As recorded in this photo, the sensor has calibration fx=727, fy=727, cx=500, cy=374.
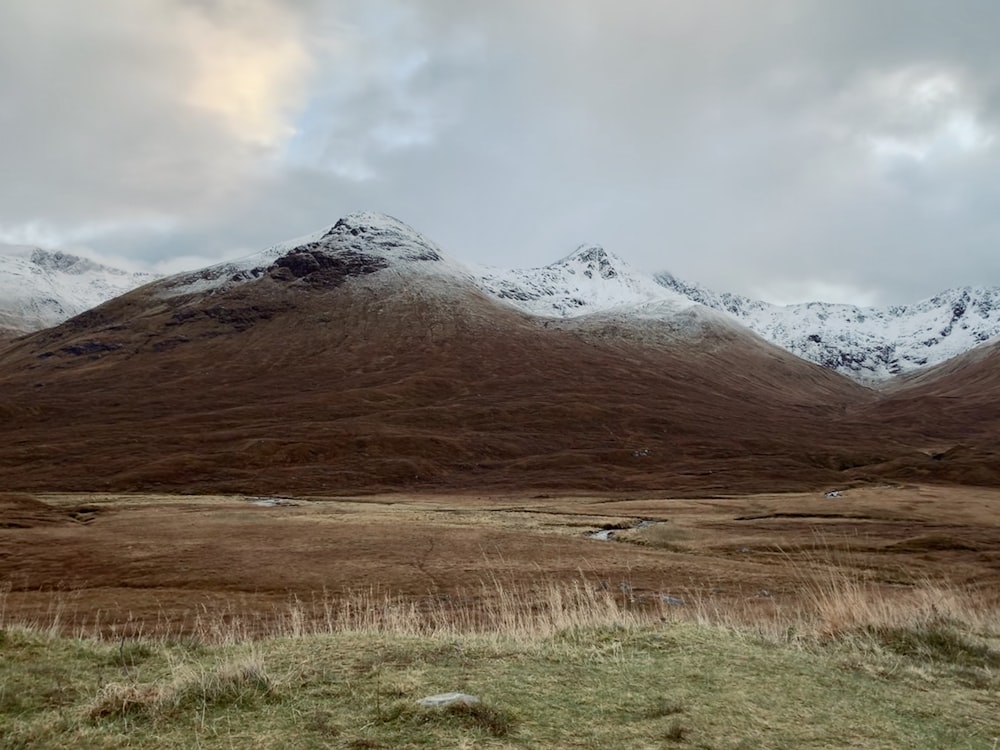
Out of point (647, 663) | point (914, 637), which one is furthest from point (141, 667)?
point (914, 637)

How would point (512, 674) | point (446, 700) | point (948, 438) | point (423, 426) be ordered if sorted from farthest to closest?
point (948, 438)
point (423, 426)
point (512, 674)
point (446, 700)

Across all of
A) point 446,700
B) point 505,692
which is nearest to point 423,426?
point 505,692

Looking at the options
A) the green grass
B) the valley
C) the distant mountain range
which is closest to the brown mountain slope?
the distant mountain range

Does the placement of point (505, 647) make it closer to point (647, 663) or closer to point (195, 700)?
point (647, 663)

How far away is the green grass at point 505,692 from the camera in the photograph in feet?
22.5

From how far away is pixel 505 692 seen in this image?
820cm

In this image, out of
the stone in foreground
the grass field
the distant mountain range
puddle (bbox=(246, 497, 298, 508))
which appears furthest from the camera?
the distant mountain range

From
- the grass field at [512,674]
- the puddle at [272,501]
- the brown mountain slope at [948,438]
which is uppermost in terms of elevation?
the brown mountain slope at [948,438]

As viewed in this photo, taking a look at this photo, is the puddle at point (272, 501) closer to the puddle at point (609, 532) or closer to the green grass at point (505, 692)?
the puddle at point (609, 532)

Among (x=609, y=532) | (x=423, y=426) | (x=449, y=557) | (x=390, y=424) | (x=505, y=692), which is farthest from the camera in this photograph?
(x=423, y=426)

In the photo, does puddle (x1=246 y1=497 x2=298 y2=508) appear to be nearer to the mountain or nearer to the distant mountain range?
the distant mountain range

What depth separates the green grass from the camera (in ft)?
22.5

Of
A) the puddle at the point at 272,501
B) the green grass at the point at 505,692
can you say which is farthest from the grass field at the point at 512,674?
the puddle at the point at 272,501

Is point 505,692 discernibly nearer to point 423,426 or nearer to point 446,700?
point 446,700
